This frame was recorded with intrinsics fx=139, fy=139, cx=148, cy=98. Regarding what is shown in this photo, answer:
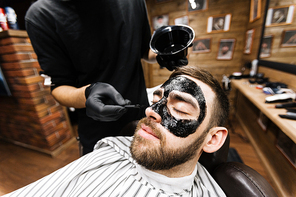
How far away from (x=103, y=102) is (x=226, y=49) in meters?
2.82

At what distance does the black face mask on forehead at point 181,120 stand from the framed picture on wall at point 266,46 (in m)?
1.92

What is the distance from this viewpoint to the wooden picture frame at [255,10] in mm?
2131

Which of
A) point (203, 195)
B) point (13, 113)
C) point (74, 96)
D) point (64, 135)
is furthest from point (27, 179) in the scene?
point (203, 195)

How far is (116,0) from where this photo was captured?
93 cm

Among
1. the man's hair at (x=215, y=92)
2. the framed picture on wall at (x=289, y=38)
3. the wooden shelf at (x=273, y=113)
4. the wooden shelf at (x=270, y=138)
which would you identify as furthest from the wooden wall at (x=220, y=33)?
→ the man's hair at (x=215, y=92)

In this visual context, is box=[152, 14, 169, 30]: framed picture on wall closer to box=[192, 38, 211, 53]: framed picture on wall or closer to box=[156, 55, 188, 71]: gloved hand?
box=[192, 38, 211, 53]: framed picture on wall

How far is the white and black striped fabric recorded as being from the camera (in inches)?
31.0

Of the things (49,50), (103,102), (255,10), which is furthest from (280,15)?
(49,50)

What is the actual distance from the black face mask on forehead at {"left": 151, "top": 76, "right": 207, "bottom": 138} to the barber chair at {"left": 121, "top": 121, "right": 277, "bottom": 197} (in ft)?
1.19

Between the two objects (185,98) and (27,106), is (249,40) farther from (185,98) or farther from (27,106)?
(27,106)

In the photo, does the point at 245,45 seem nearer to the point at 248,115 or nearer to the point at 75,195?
the point at 248,115

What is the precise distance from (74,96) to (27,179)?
6.16ft

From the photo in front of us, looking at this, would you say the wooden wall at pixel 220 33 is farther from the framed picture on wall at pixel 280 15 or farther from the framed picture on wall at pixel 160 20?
the framed picture on wall at pixel 280 15

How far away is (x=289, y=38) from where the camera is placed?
148 centimetres
